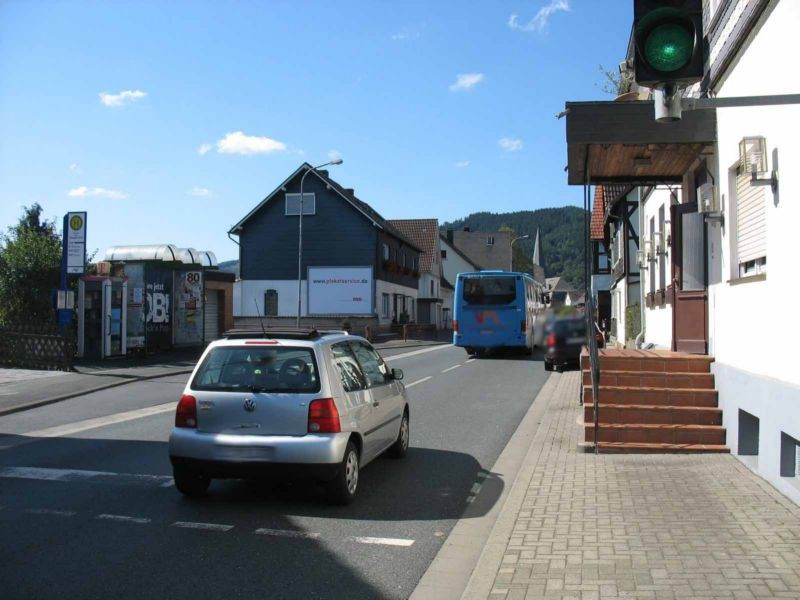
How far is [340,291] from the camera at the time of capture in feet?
157

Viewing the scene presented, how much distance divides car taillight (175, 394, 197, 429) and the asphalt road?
0.73m

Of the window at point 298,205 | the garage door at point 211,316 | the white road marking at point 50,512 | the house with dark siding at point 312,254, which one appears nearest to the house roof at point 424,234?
the house with dark siding at point 312,254

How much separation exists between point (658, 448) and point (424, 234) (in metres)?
60.0

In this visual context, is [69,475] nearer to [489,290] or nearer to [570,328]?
[489,290]

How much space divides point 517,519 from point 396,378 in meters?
3.09

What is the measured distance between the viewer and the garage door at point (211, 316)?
34781mm

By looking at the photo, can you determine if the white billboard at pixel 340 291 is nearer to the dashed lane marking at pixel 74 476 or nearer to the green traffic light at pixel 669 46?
the dashed lane marking at pixel 74 476

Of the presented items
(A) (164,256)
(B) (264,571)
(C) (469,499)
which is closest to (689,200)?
(C) (469,499)

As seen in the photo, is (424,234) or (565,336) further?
(424,234)

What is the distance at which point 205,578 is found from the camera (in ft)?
16.4

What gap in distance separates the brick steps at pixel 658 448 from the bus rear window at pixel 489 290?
2171mm

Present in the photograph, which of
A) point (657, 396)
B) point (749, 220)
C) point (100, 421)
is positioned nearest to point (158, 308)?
point (100, 421)

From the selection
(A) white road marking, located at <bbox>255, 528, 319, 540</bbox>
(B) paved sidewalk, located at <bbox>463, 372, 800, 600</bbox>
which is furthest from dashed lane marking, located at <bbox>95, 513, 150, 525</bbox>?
(B) paved sidewalk, located at <bbox>463, 372, 800, 600</bbox>

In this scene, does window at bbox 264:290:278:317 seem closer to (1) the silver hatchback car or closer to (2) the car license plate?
(1) the silver hatchback car
